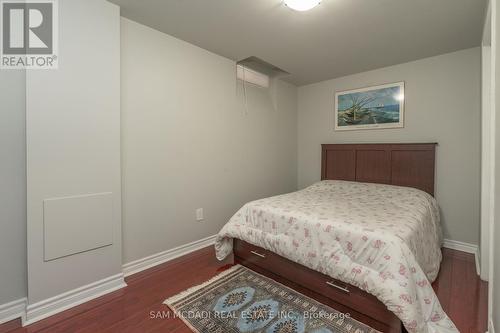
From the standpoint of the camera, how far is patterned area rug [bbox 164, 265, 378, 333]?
148 cm

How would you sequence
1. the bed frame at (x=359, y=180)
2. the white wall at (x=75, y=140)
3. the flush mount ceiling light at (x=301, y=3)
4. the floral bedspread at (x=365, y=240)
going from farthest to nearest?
the flush mount ceiling light at (x=301, y=3)
the white wall at (x=75, y=140)
the bed frame at (x=359, y=180)
the floral bedspread at (x=365, y=240)

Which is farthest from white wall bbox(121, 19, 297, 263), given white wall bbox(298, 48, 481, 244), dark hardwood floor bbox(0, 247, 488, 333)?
white wall bbox(298, 48, 481, 244)

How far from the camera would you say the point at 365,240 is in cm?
149

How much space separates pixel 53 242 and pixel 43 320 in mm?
508

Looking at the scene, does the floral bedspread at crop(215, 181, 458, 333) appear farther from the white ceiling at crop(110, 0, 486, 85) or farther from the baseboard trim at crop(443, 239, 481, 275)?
the white ceiling at crop(110, 0, 486, 85)

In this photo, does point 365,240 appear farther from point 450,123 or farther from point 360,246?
point 450,123

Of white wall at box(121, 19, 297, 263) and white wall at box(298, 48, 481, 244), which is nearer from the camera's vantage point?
white wall at box(121, 19, 297, 263)

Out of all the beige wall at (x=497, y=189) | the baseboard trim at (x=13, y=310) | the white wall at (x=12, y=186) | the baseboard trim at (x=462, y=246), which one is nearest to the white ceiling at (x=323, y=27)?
the beige wall at (x=497, y=189)

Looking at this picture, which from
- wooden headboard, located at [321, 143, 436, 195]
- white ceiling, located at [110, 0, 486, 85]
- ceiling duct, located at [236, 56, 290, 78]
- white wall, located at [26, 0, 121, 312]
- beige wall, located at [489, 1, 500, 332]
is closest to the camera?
beige wall, located at [489, 1, 500, 332]

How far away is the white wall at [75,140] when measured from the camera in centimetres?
158

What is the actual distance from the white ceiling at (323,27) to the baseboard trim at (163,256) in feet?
7.48

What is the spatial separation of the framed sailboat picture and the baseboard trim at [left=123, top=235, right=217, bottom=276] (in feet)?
8.74

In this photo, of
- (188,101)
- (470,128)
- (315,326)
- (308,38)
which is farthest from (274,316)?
(470,128)

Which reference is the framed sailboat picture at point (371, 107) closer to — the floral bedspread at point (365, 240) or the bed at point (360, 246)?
the bed at point (360, 246)
